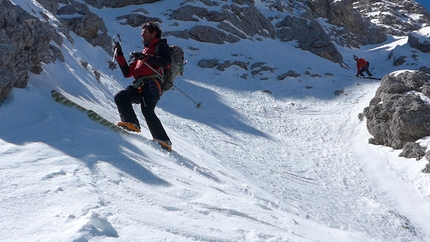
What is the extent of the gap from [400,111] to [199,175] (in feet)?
31.9

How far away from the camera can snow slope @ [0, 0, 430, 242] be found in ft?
10.6

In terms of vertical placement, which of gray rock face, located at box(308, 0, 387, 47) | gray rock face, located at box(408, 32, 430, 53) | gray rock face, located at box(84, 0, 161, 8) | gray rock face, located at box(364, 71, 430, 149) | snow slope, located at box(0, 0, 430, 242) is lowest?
snow slope, located at box(0, 0, 430, 242)

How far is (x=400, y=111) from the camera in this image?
13.3m

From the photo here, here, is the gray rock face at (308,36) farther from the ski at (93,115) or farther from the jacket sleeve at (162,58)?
the ski at (93,115)

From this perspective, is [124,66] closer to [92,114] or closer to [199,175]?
[92,114]

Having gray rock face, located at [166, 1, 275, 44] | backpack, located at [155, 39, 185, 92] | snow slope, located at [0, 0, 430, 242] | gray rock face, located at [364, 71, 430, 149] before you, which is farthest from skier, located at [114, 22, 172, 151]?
gray rock face, located at [166, 1, 275, 44]

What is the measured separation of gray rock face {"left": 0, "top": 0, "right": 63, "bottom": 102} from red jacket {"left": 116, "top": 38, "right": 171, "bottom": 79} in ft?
4.62

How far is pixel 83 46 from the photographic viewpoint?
19.4 meters

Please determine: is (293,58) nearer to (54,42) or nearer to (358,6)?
(54,42)

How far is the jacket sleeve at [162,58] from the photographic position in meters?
6.39

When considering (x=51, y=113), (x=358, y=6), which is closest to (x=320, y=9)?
(x=358, y=6)

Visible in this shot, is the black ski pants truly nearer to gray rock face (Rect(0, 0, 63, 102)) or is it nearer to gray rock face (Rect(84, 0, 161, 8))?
gray rock face (Rect(0, 0, 63, 102))

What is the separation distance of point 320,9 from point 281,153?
147 feet

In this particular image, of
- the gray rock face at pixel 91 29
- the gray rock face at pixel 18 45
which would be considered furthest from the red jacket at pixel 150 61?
the gray rock face at pixel 91 29
